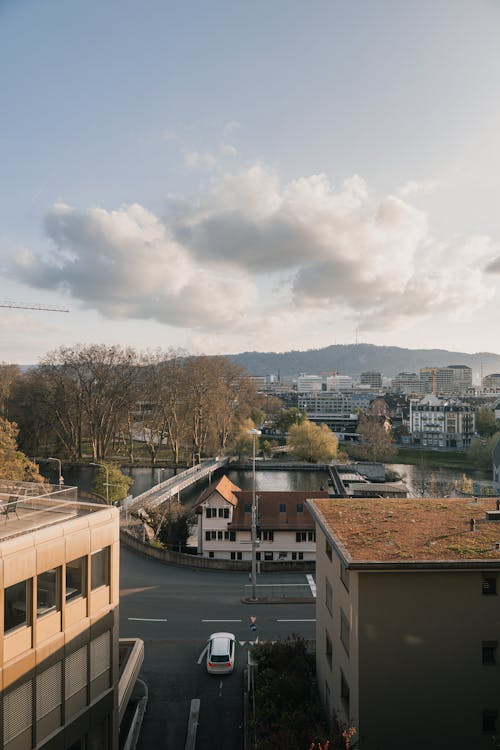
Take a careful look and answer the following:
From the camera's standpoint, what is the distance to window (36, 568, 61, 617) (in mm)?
9141

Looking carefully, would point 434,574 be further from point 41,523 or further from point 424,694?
point 41,523

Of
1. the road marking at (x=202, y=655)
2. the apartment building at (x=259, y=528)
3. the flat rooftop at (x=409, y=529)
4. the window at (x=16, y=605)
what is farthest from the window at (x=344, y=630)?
the apartment building at (x=259, y=528)

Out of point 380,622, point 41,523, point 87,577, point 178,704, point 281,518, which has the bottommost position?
point 178,704

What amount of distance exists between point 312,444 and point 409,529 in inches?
2251

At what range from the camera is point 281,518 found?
97.4 ft

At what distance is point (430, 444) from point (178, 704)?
294 ft

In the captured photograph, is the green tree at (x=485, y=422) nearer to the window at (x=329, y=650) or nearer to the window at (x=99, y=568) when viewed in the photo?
the window at (x=329, y=650)

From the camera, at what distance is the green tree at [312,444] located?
225ft

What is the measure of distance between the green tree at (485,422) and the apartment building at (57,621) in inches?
3476

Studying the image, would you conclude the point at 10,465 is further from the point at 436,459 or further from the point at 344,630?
the point at 436,459

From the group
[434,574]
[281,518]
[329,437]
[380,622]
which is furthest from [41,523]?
[329,437]

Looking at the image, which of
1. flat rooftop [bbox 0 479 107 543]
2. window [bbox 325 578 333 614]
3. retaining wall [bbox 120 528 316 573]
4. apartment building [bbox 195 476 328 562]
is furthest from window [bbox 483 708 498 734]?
apartment building [bbox 195 476 328 562]

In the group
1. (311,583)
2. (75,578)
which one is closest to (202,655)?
(311,583)

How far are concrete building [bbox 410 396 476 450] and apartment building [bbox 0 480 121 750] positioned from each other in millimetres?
91540
